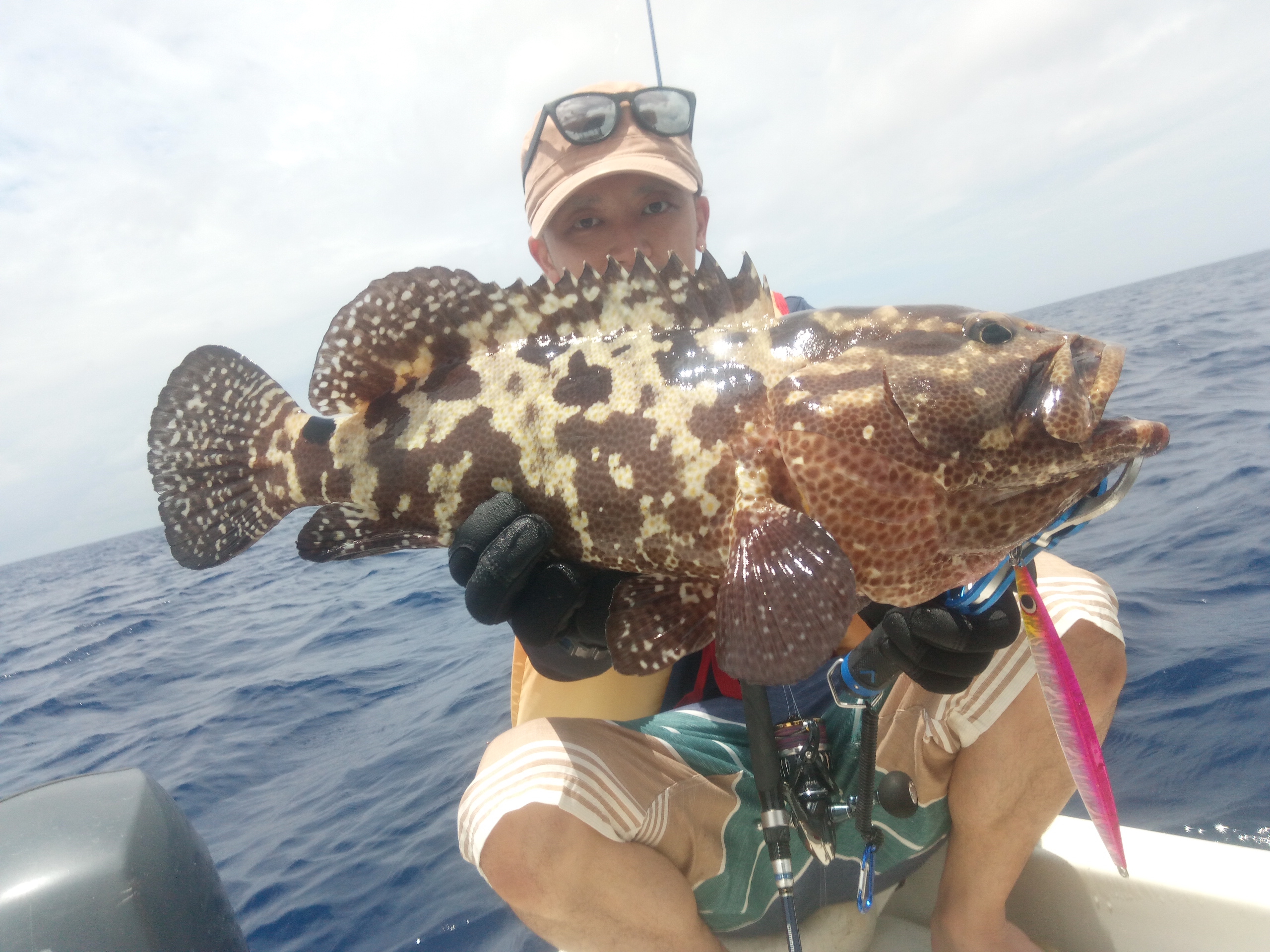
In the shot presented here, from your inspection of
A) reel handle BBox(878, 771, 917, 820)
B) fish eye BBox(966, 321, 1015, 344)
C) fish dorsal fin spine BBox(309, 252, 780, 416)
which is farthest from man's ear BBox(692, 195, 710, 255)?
reel handle BBox(878, 771, 917, 820)

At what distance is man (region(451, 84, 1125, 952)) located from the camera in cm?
264

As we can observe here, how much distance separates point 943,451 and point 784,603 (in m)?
0.67

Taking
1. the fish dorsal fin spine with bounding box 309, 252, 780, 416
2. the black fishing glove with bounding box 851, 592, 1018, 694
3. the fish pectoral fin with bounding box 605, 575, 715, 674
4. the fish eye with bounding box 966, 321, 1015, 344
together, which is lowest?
the black fishing glove with bounding box 851, 592, 1018, 694

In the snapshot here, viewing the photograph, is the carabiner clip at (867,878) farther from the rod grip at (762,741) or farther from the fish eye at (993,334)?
the fish eye at (993,334)

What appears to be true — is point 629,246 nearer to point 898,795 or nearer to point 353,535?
point 353,535

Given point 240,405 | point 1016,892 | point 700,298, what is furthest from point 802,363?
point 1016,892

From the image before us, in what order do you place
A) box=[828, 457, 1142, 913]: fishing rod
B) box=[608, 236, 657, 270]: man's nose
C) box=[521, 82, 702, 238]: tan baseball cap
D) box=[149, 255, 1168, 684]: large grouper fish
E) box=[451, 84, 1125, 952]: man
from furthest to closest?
box=[608, 236, 657, 270]: man's nose → box=[521, 82, 702, 238]: tan baseball cap → box=[451, 84, 1125, 952]: man → box=[149, 255, 1168, 684]: large grouper fish → box=[828, 457, 1142, 913]: fishing rod

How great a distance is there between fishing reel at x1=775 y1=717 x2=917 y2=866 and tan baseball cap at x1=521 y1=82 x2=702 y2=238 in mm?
3167

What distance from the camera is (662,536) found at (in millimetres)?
2385

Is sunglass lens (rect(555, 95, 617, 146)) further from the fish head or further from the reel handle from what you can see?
the reel handle

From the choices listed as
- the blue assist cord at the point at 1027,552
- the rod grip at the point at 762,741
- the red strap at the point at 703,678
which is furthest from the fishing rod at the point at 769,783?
the red strap at the point at 703,678

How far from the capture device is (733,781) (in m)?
3.18

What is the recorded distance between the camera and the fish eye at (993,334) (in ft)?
7.58

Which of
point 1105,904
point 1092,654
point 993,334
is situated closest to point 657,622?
point 993,334
